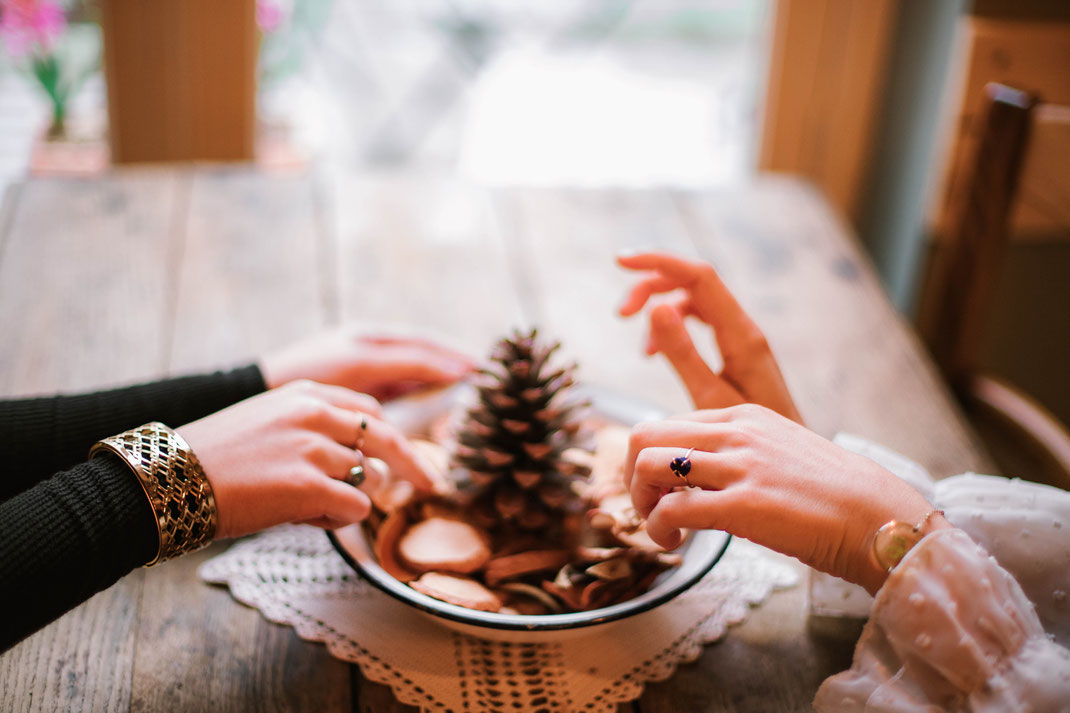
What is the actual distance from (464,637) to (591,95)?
150cm

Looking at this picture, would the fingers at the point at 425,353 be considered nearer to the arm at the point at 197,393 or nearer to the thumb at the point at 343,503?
the arm at the point at 197,393

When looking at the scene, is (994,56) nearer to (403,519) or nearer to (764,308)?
(764,308)

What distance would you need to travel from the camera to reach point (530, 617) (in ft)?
1.84

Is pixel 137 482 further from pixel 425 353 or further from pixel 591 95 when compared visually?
pixel 591 95

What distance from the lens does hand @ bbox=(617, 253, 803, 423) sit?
2.33 ft

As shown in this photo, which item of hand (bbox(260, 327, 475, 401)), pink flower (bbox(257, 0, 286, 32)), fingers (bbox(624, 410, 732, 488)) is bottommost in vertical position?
hand (bbox(260, 327, 475, 401))

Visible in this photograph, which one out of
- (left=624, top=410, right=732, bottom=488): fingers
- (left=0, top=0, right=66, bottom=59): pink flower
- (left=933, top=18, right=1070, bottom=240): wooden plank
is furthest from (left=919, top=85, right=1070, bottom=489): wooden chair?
(left=0, top=0, right=66, bottom=59): pink flower

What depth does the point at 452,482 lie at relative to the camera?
2.24 feet

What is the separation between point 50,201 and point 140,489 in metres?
0.76

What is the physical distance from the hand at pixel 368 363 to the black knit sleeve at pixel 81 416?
47 millimetres

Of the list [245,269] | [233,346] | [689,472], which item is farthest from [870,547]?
[245,269]

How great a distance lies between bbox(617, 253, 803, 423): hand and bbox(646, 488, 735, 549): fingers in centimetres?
16

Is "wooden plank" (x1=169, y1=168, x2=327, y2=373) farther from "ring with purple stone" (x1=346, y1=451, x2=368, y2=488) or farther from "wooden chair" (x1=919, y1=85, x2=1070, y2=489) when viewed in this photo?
"wooden chair" (x1=919, y1=85, x2=1070, y2=489)

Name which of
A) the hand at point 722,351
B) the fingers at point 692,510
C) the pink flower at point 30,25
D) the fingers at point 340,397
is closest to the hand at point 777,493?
the fingers at point 692,510
